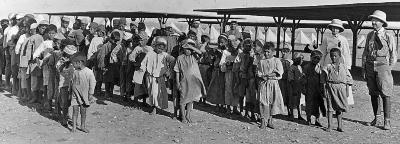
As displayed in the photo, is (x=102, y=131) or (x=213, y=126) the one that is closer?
(x=102, y=131)

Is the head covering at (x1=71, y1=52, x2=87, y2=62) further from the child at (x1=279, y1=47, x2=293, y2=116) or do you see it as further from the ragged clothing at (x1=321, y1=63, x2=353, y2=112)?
the ragged clothing at (x1=321, y1=63, x2=353, y2=112)

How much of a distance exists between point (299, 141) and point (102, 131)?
304 cm

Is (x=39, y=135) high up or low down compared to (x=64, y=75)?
down

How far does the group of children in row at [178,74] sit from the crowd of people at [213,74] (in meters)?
0.02

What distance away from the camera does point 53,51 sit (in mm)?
7562

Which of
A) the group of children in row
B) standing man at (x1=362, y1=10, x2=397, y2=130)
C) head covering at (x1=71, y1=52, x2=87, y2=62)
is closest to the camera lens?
head covering at (x1=71, y1=52, x2=87, y2=62)

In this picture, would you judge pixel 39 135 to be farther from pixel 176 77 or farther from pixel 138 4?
pixel 138 4

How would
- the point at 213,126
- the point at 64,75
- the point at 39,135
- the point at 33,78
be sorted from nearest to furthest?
the point at 39,135
the point at 64,75
the point at 213,126
the point at 33,78

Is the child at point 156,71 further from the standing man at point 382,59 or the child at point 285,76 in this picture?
the standing man at point 382,59

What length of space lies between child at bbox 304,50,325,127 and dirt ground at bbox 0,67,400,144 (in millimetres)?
313

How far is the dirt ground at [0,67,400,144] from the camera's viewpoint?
20.8ft

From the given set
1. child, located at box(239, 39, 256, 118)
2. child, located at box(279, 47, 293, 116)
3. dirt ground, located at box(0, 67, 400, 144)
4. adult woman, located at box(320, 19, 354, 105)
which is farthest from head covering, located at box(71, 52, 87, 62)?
adult woman, located at box(320, 19, 354, 105)

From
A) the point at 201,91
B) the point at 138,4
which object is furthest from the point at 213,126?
the point at 138,4

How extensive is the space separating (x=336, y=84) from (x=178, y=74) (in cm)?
269
